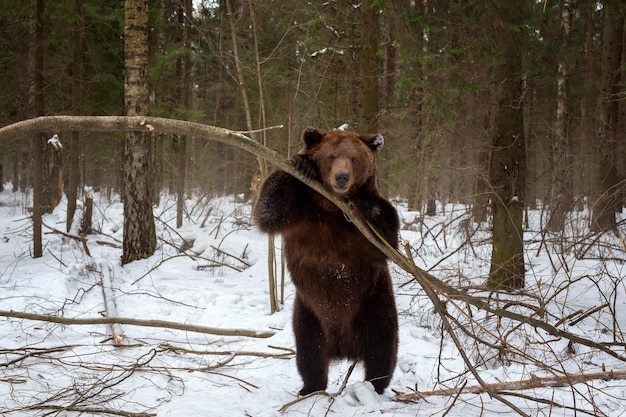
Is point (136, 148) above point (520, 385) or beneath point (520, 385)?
above

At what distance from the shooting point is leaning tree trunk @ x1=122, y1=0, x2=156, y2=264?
10.5m

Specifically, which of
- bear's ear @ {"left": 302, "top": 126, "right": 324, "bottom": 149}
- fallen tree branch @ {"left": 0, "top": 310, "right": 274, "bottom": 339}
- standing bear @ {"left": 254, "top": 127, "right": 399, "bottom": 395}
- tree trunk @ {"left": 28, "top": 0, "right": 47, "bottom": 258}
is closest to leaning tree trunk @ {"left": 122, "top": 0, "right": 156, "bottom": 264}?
tree trunk @ {"left": 28, "top": 0, "right": 47, "bottom": 258}

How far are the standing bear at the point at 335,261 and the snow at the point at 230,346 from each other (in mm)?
298

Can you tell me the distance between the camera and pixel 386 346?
4.34m

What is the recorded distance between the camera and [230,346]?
20.5 feet

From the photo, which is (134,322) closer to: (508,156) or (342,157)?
(342,157)

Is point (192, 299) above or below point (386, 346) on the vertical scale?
below

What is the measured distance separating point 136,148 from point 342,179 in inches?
312

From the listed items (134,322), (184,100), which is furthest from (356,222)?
(184,100)

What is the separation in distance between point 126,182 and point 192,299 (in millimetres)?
3569

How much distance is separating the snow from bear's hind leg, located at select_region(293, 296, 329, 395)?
18cm

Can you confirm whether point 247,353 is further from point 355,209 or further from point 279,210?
point 355,209

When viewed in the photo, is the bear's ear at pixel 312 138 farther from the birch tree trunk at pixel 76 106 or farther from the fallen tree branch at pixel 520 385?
the birch tree trunk at pixel 76 106

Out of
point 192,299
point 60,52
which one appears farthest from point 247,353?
point 60,52
